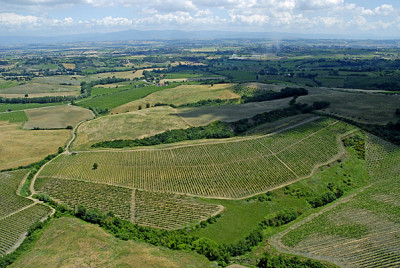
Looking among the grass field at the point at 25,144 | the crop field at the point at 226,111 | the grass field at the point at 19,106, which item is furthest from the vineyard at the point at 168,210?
the grass field at the point at 19,106

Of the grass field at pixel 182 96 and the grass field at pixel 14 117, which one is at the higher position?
the grass field at pixel 182 96

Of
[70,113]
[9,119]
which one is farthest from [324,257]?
[9,119]

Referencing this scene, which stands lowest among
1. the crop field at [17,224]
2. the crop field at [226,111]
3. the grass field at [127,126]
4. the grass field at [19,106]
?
the crop field at [17,224]

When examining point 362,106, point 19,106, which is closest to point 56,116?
point 19,106

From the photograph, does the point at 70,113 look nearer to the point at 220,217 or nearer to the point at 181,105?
the point at 181,105

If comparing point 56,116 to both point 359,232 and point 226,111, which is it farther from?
point 359,232

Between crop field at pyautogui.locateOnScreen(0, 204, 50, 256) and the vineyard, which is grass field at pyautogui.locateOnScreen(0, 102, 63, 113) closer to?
crop field at pyautogui.locateOnScreen(0, 204, 50, 256)

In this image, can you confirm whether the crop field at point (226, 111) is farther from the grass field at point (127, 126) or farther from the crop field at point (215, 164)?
the crop field at point (215, 164)

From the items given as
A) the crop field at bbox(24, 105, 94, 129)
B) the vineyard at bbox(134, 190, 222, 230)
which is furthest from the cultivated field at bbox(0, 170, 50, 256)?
the crop field at bbox(24, 105, 94, 129)
